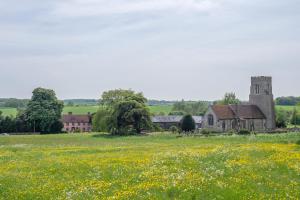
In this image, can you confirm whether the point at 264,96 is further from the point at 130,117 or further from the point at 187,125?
the point at 130,117

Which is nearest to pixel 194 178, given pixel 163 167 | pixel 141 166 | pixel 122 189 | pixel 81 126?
pixel 122 189

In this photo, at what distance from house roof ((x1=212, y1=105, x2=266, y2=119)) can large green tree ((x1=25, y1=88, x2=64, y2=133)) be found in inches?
1671

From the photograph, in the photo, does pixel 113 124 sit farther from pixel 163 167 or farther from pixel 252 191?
pixel 252 191

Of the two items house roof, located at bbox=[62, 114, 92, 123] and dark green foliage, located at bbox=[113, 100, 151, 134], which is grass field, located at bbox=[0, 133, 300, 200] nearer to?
dark green foliage, located at bbox=[113, 100, 151, 134]

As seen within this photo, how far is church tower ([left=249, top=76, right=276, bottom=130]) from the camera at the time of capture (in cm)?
12694

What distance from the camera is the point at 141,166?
2598 cm

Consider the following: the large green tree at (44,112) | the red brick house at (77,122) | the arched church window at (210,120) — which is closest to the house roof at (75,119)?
the red brick house at (77,122)

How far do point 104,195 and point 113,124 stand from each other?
85941 mm

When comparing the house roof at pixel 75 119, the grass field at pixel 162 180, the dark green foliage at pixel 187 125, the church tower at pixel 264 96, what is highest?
the church tower at pixel 264 96

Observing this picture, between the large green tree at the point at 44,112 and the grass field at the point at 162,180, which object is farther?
the large green tree at the point at 44,112

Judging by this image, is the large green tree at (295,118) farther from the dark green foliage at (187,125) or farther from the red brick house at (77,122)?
the red brick house at (77,122)

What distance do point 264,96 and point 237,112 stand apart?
35.7 feet

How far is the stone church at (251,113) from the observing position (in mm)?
121062

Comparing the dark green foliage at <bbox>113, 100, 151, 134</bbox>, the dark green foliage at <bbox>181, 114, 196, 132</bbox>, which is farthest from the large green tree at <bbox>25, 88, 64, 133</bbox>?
the dark green foliage at <bbox>181, 114, 196, 132</bbox>
